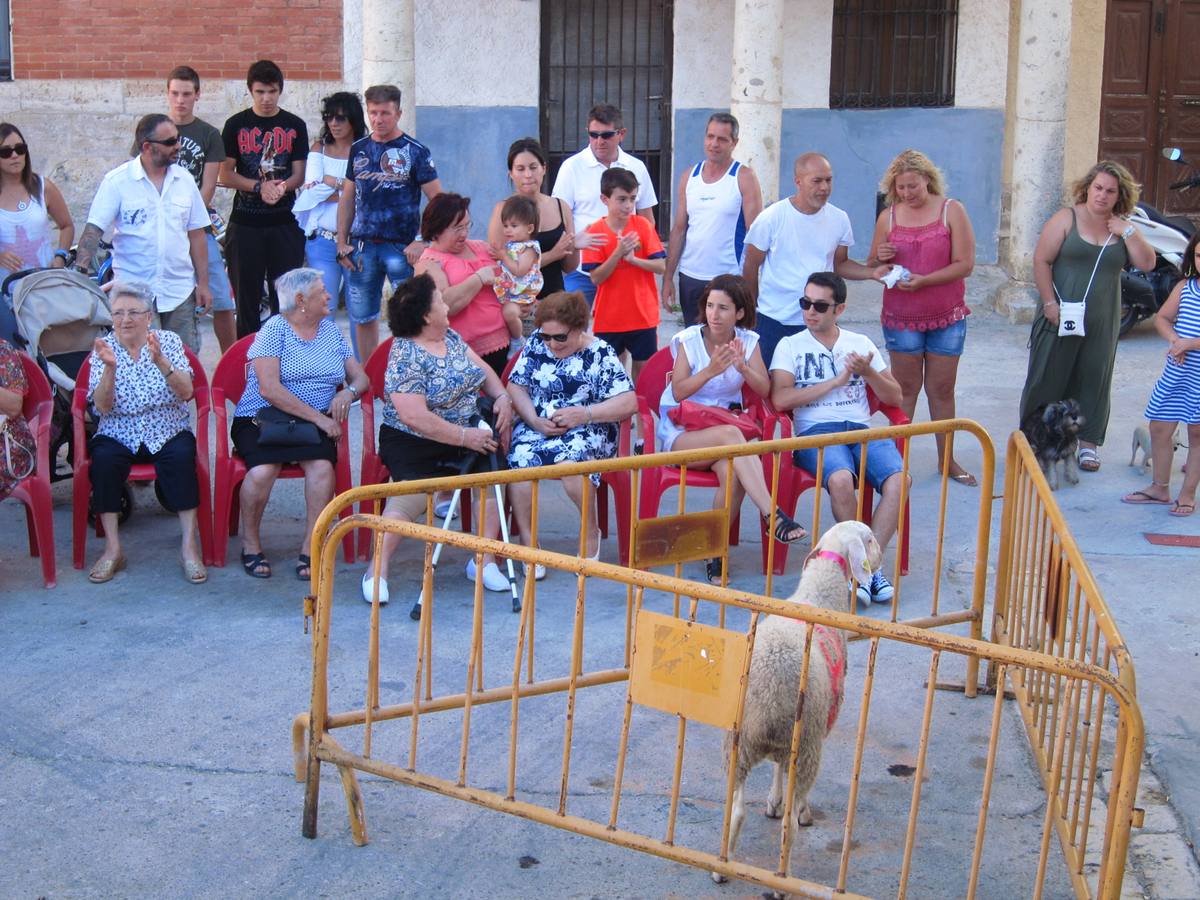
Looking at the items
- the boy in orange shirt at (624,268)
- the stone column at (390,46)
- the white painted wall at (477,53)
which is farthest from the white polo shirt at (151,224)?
the white painted wall at (477,53)

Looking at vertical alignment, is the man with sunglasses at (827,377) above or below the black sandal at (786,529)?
above

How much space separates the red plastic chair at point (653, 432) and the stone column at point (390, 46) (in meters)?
5.67

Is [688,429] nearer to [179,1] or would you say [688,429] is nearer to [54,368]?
[54,368]

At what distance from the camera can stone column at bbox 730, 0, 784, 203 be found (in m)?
12.4

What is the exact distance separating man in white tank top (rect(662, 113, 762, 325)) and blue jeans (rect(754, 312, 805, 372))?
491 mm

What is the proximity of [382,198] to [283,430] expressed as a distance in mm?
2504

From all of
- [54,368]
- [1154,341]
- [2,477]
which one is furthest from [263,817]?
[1154,341]

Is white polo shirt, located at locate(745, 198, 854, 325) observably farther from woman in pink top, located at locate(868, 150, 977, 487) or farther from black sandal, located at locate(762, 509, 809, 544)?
black sandal, located at locate(762, 509, 809, 544)

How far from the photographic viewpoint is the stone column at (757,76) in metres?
12.4

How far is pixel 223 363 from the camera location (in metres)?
7.18

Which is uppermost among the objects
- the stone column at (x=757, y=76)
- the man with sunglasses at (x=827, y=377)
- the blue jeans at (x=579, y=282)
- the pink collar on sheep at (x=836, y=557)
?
the stone column at (x=757, y=76)

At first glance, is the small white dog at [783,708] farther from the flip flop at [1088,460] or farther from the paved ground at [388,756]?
Result: the flip flop at [1088,460]

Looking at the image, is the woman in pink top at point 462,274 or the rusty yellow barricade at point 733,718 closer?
the rusty yellow barricade at point 733,718

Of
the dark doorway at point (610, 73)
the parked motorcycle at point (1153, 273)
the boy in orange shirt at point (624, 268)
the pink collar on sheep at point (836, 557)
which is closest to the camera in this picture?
the pink collar on sheep at point (836, 557)
